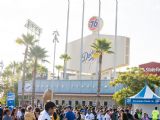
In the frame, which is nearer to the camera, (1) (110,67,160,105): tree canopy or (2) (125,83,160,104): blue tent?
(2) (125,83,160,104): blue tent

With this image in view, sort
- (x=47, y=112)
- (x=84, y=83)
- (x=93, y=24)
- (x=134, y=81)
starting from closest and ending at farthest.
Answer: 1. (x=47, y=112)
2. (x=134, y=81)
3. (x=84, y=83)
4. (x=93, y=24)

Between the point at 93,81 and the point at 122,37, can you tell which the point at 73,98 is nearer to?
the point at 93,81

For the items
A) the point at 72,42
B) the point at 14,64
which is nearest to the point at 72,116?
the point at 72,42

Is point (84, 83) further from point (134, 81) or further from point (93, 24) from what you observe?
point (93, 24)

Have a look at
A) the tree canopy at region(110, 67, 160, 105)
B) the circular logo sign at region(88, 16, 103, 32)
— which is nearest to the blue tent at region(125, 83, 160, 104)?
the tree canopy at region(110, 67, 160, 105)

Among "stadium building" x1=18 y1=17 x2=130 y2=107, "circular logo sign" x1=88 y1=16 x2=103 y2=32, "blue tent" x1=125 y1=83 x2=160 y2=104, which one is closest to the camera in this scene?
"blue tent" x1=125 y1=83 x2=160 y2=104

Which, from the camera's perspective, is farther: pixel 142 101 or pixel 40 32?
pixel 40 32

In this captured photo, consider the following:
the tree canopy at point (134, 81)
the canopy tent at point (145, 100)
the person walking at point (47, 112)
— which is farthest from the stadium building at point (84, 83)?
the person walking at point (47, 112)

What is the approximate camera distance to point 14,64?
251 feet

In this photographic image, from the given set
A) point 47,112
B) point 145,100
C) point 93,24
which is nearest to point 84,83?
point 93,24

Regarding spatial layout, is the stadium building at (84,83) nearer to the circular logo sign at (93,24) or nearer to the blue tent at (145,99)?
the circular logo sign at (93,24)

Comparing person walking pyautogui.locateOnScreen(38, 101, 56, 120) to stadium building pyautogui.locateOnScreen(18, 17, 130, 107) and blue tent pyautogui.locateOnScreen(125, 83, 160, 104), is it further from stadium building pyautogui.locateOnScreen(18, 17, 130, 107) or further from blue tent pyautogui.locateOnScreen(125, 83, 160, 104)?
stadium building pyautogui.locateOnScreen(18, 17, 130, 107)

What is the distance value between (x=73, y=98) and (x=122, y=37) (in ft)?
54.9

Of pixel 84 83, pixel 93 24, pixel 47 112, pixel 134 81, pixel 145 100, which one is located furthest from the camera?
pixel 93 24
